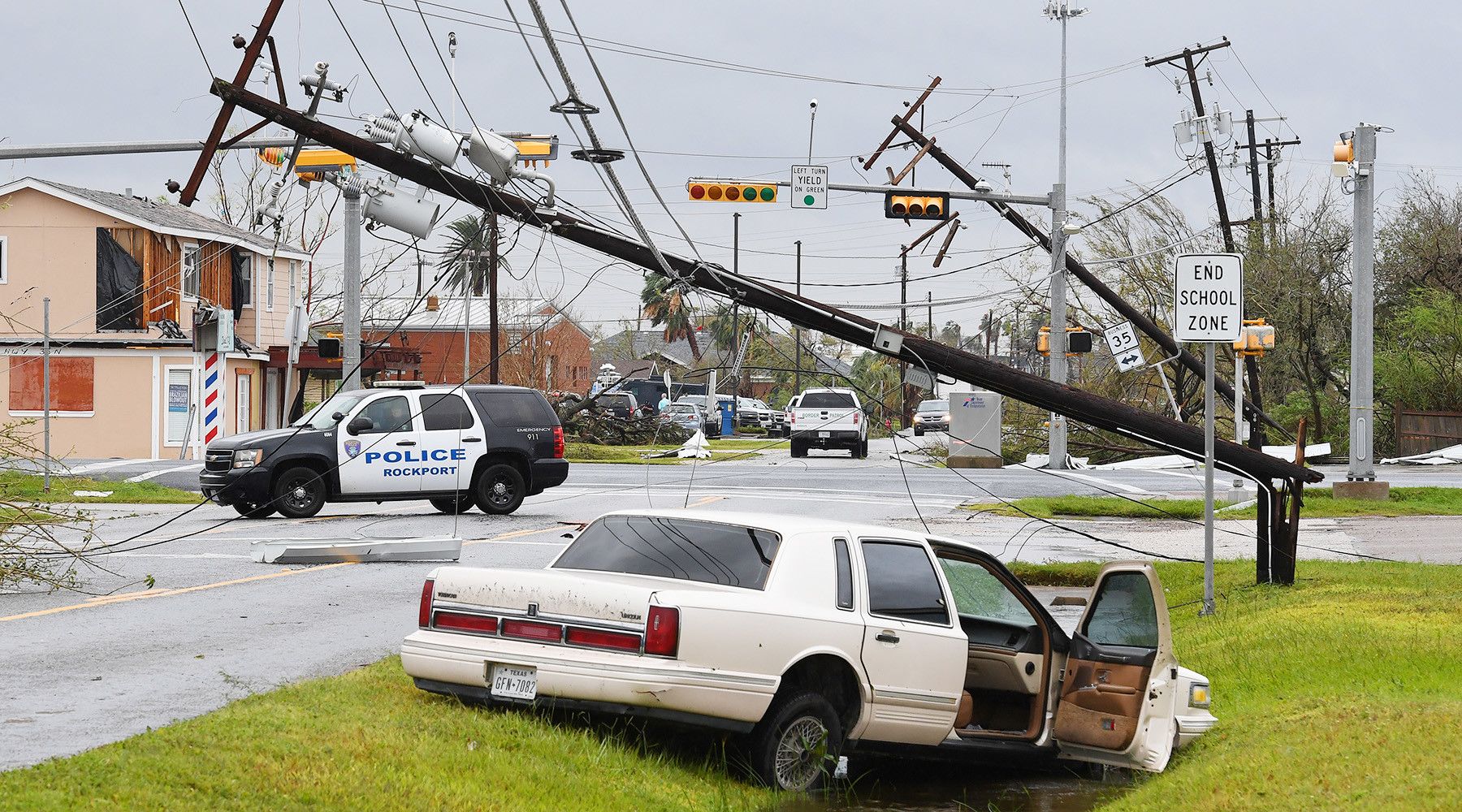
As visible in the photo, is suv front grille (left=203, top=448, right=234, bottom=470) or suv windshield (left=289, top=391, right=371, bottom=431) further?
suv windshield (left=289, top=391, right=371, bottom=431)

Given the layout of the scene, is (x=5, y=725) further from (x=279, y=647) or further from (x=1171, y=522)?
(x=1171, y=522)

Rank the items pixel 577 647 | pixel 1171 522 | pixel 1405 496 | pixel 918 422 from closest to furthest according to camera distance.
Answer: pixel 577 647
pixel 1171 522
pixel 1405 496
pixel 918 422

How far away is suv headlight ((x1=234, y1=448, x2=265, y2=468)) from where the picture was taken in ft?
68.3

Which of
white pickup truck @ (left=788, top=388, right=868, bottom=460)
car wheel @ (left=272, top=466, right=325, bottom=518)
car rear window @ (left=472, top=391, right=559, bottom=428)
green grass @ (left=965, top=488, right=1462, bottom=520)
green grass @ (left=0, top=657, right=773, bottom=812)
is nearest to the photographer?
green grass @ (left=0, top=657, right=773, bottom=812)

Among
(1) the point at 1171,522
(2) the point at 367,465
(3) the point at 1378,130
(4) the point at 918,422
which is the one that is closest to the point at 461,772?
(2) the point at 367,465

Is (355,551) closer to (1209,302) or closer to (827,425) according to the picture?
(1209,302)

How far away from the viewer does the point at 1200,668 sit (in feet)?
34.0

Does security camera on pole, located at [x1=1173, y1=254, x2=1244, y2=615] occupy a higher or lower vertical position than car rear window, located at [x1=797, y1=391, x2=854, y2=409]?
higher

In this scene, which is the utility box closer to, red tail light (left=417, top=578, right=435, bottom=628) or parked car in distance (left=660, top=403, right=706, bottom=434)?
parked car in distance (left=660, top=403, right=706, bottom=434)

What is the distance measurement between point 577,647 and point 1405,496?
23101mm

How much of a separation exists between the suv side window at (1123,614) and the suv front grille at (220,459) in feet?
50.4

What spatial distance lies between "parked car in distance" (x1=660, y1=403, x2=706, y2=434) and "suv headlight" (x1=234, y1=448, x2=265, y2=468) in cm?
3107

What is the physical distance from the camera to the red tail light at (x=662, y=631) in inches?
269

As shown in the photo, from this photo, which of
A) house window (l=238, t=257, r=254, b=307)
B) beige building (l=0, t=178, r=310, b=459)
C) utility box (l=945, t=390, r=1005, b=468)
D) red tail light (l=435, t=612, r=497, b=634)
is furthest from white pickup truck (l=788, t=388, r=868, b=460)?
red tail light (l=435, t=612, r=497, b=634)
